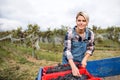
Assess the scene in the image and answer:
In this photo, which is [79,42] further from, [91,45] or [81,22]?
[81,22]

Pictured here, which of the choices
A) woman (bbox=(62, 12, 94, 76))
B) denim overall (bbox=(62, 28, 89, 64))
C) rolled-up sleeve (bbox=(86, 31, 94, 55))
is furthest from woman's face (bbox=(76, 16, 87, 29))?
rolled-up sleeve (bbox=(86, 31, 94, 55))

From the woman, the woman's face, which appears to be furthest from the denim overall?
the woman's face

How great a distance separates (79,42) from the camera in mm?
3832

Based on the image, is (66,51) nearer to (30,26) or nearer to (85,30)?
(85,30)

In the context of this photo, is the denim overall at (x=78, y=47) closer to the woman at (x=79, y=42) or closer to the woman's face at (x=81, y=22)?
the woman at (x=79, y=42)

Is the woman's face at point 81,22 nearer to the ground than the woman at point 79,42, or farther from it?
farther from it

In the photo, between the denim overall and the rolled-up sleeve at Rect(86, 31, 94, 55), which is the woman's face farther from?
the rolled-up sleeve at Rect(86, 31, 94, 55)

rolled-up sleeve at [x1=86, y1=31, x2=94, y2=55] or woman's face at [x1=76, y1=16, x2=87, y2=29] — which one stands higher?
woman's face at [x1=76, y1=16, x2=87, y2=29]

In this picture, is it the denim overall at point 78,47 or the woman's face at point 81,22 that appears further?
the denim overall at point 78,47

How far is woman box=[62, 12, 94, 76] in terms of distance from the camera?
3.59 metres

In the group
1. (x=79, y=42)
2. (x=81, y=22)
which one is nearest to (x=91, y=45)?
(x=79, y=42)

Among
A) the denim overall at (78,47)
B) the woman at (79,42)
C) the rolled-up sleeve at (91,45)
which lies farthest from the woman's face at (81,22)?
the rolled-up sleeve at (91,45)

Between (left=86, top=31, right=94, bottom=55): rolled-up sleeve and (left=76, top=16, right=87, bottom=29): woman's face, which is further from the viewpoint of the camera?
(left=86, top=31, right=94, bottom=55): rolled-up sleeve

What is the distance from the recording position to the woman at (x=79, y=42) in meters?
3.59
